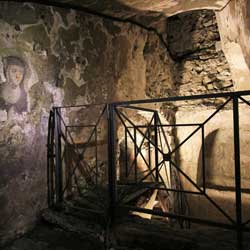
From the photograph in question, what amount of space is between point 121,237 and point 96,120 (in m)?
1.45

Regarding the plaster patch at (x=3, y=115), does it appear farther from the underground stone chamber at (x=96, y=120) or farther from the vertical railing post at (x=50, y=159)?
the vertical railing post at (x=50, y=159)

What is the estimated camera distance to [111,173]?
7.23 ft

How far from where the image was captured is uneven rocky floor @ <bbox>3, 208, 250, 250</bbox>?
1797 mm

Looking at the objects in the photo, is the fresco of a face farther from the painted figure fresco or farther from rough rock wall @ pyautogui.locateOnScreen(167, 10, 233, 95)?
rough rock wall @ pyautogui.locateOnScreen(167, 10, 233, 95)

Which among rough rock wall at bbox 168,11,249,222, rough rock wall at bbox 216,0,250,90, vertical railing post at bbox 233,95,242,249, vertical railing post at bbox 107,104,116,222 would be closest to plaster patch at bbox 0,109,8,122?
vertical railing post at bbox 107,104,116,222

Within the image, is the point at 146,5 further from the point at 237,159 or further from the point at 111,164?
the point at 237,159

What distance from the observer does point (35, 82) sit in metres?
2.43

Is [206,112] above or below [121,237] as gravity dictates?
above

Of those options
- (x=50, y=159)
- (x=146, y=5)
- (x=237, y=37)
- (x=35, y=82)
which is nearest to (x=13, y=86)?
(x=35, y=82)

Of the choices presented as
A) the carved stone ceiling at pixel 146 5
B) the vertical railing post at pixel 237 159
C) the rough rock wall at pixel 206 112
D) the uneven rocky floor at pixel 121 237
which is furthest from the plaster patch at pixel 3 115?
the rough rock wall at pixel 206 112

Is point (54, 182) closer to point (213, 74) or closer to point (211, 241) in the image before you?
point (211, 241)

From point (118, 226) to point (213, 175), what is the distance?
2.90 m

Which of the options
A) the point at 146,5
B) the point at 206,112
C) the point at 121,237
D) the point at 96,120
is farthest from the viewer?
the point at 206,112

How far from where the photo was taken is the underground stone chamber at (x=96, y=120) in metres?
2.14
